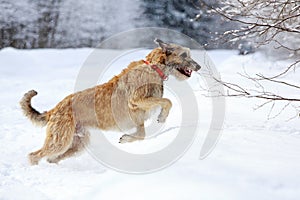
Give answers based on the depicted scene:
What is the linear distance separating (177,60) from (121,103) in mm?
956

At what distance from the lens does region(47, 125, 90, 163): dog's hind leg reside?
6.00 meters

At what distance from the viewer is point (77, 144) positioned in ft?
20.0

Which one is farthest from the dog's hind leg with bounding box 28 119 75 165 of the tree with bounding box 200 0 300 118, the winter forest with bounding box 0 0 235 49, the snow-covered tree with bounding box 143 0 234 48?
the snow-covered tree with bounding box 143 0 234 48

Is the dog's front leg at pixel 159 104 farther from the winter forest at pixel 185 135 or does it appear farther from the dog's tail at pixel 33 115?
the dog's tail at pixel 33 115

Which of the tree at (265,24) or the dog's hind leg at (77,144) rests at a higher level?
the tree at (265,24)

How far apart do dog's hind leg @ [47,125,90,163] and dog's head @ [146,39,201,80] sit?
58.5 inches

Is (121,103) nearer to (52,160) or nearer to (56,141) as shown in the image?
(56,141)

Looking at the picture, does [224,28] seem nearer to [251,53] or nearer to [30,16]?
[251,53]

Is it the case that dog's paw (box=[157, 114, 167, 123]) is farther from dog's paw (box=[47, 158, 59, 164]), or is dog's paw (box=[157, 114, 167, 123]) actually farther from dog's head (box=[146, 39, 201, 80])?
dog's paw (box=[47, 158, 59, 164])

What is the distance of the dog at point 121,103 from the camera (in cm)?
570

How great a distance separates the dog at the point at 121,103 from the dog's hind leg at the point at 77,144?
0.05ft

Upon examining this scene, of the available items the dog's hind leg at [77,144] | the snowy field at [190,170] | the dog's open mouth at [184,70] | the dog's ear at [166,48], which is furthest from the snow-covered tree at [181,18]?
the dog's hind leg at [77,144]

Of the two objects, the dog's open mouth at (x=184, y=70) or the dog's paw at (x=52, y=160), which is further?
the dog's paw at (x=52, y=160)

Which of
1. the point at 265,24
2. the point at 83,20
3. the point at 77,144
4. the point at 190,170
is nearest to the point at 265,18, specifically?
the point at 265,24
